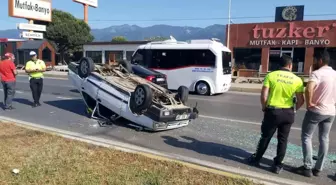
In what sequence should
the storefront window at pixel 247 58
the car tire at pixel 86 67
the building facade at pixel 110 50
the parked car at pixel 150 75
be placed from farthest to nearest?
the building facade at pixel 110 50 → the storefront window at pixel 247 58 → the parked car at pixel 150 75 → the car tire at pixel 86 67

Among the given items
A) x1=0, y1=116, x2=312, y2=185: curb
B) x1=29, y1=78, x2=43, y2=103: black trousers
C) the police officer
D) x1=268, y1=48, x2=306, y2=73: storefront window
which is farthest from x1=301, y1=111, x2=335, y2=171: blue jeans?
x1=268, y1=48, x2=306, y2=73: storefront window

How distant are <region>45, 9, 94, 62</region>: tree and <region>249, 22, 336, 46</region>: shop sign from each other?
2655 cm

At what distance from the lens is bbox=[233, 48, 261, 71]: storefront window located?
2927cm

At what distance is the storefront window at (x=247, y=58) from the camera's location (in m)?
29.3

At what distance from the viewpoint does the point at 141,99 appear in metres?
6.76

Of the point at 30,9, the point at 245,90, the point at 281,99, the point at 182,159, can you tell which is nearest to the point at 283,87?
the point at 281,99

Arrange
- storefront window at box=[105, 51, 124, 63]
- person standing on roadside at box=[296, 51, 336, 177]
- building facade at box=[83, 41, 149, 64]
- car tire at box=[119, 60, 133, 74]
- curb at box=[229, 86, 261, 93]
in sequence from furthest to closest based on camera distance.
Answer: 1. storefront window at box=[105, 51, 124, 63]
2. building facade at box=[83, 41, 149, 64]
3. curb at box=[229, 86, 261, 93]
4. car tire at box=[119, 60, 133, 74]
5. person standing on roadside at box=[296, 51, 336, 177]

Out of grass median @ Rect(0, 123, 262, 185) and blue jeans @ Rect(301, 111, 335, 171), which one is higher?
blue jeans @ Rect(301, 111, 335, 171)

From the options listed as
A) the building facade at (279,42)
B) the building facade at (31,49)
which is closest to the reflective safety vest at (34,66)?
the building facade at (279,42)

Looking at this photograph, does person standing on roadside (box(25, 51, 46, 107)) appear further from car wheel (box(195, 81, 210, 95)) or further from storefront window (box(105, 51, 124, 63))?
storefront window (box(105, 51, 124, 63))

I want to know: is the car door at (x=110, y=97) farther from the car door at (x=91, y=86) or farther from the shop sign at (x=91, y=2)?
the shop sign at (x=91, y=2)

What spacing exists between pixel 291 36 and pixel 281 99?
82.0ft

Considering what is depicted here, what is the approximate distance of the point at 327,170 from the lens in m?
5.01

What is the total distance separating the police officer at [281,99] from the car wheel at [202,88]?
1054 centimetres
